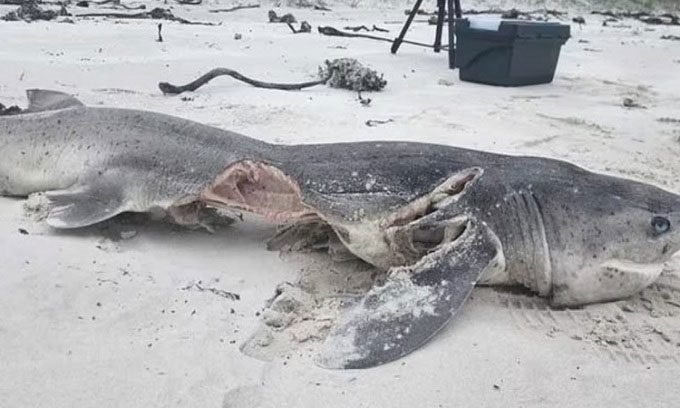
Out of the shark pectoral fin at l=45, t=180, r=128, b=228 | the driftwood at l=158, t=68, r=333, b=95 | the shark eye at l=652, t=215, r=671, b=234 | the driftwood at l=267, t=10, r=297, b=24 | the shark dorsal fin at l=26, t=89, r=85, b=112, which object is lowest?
the driftwood at l=267, t=10, r=297, b=24

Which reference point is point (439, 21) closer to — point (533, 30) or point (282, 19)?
point (533, 30)

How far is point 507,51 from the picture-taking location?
7289mm

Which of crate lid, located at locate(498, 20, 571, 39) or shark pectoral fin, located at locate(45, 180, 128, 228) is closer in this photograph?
shark pectoral fin, located at locate(45, 180, 128, 228)

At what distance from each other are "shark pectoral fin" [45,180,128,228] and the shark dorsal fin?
0.67 meters

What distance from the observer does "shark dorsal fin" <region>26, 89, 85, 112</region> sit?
159 inches

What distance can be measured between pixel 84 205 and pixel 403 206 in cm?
147

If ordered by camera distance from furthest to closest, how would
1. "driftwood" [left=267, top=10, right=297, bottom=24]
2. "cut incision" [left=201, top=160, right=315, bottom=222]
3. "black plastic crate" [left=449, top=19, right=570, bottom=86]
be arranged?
"driftwood" [left=267, top=10, right=297, bottom=24] → "black plastic crate" [left=449, top=19, right=570, bottom=86] → "cut incision" [left=201, top=160, right=315, bottom=222]

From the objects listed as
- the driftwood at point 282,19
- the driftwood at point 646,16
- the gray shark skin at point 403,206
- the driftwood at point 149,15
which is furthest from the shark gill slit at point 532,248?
the driftwood at point 646,16

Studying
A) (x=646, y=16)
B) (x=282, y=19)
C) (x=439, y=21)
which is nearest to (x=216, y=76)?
(x=439, y=21)

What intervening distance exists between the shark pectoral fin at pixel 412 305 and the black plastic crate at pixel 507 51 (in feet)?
15.4

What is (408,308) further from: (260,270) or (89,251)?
(89,251)

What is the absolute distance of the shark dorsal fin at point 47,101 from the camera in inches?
159

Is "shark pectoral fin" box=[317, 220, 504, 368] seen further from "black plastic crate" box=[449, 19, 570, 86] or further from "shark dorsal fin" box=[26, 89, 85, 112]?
"black plastic crate" box=[449, 19, 570, 86]

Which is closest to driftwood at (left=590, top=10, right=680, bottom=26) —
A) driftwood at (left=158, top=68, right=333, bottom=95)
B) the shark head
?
driftwood at (left=158, top=68, right=333, bottom=95)
